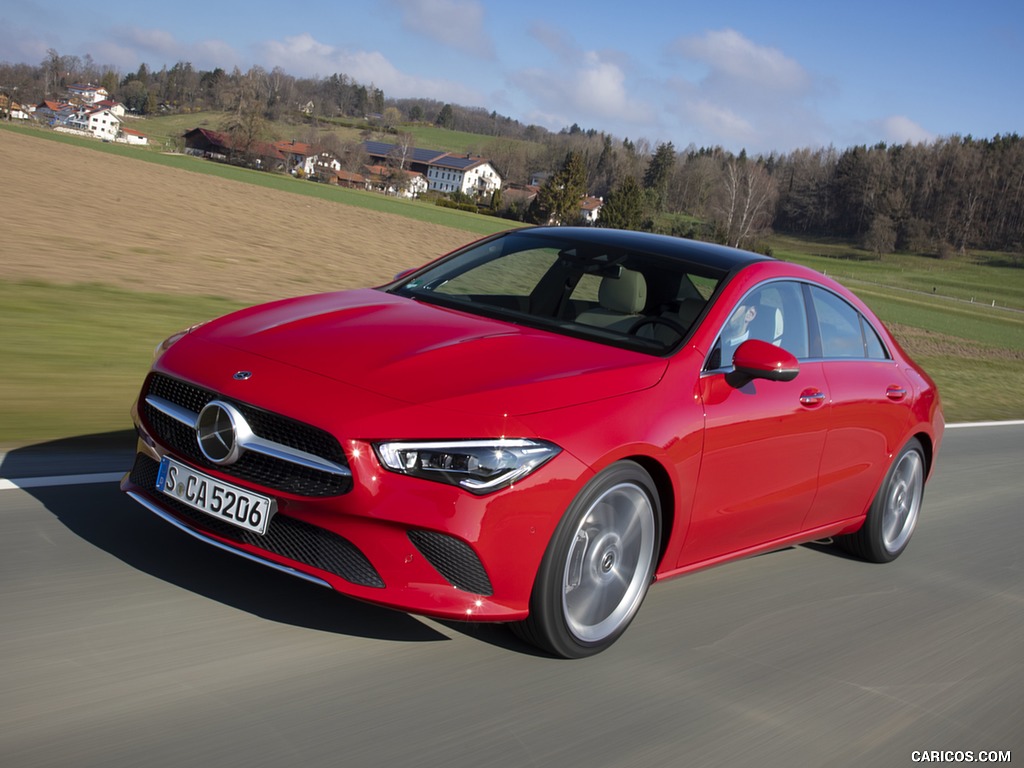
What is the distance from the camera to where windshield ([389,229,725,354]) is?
183 inches

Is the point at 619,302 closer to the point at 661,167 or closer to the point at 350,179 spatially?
the point at 350,179

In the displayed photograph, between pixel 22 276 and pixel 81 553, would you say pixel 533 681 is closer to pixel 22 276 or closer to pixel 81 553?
pixel 81 553

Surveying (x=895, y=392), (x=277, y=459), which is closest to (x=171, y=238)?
(x=895, y=392)

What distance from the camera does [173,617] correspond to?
3.78 metres

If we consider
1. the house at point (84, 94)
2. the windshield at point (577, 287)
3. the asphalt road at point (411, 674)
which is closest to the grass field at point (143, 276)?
the asphalt road at point (411, 674)

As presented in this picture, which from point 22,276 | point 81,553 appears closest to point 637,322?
point 81,553

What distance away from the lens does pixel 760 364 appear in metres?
4.38

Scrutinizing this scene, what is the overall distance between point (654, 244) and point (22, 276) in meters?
10.1

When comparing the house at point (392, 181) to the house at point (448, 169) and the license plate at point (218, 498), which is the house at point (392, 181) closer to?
the house at point (448, 169)

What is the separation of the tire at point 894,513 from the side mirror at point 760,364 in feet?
6.17

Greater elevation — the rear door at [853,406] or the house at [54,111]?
the house at [54,111]

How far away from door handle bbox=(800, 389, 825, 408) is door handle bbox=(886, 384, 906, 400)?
883mm

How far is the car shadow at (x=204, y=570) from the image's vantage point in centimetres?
399

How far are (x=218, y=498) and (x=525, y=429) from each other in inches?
41.5
